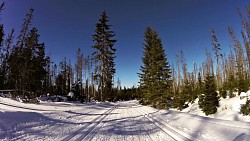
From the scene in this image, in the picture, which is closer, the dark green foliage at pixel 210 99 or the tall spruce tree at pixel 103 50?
the dark green foliage at pixel 210 99

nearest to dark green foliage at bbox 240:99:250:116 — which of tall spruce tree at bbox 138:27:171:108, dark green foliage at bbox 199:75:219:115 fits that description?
dark green foliage at bbox 199:75:219:115

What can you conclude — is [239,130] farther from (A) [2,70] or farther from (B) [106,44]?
(A) [2,70]

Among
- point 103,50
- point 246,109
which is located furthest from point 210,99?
point 103,50

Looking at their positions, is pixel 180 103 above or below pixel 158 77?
below

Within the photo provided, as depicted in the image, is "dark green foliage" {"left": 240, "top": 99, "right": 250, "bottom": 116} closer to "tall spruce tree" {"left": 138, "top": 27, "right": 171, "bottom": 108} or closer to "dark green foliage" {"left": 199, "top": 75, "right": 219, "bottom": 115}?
"dark green foliage" {"left": 199, "top": 75, "right": 219, "bottom": 115}

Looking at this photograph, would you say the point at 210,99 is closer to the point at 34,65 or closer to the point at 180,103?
the point at 180,103

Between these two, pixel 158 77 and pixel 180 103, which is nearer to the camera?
pixel 158 77

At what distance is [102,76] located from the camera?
28.5m

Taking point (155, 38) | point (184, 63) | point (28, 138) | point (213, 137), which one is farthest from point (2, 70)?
point (184, 63)

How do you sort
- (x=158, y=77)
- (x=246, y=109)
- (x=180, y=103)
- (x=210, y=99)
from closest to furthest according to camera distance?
(x=246, y=109) < (x=210, y=99) < (x=158, y=77) < (x=180, y=103)

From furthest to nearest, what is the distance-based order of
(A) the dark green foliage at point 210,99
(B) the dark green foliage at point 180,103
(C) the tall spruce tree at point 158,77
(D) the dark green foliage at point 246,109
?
(B) the dark green foliage at point 180,103
(C) the tall spruce tree at point 158,77
(A) the dark green foliage at point 210,99
(D) the dark green foliage at point 246,109

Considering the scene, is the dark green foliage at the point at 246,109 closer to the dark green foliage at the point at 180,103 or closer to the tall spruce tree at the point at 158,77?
the tall spruce tree at the point at 158,77

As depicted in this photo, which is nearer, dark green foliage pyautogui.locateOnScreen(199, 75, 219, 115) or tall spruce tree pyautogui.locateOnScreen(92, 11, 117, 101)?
dark green foliage pyautogui.locateOnScreen(199, 75, 219, 115)

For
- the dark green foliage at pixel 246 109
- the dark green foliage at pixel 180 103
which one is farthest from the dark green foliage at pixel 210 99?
the dark green foliage at pixel 180 103
